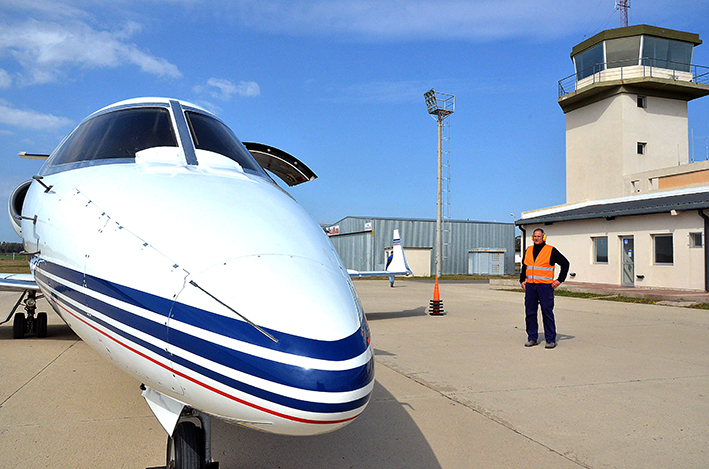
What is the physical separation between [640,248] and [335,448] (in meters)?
18.9

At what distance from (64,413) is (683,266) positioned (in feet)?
62.0

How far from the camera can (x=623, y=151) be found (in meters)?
24.9

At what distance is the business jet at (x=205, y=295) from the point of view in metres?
1.94

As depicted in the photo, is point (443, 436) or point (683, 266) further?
point (683, 266)

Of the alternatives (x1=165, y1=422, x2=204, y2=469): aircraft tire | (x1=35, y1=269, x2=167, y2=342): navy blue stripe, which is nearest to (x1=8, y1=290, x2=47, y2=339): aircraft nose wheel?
(x1=35, y1=269, x2=167, y2=342): navy blue stripe

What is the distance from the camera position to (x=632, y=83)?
24.9 m

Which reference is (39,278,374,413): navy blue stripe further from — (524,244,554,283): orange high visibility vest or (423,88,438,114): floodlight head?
(423,88,438,114): floodlight head

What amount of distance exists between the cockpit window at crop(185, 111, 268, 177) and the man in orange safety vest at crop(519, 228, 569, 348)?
16.5ft

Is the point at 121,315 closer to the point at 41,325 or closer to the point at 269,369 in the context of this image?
the point at 269,369

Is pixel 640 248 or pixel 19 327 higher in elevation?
pixel 640 248

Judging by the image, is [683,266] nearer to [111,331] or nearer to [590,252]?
[590,252]

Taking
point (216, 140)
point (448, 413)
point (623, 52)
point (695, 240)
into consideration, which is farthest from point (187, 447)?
point (623, 52)

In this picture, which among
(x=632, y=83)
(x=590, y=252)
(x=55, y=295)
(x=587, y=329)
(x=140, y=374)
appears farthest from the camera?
(x=632, y=83)

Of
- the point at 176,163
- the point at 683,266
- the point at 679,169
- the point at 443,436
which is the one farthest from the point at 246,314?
the point at 679,169
